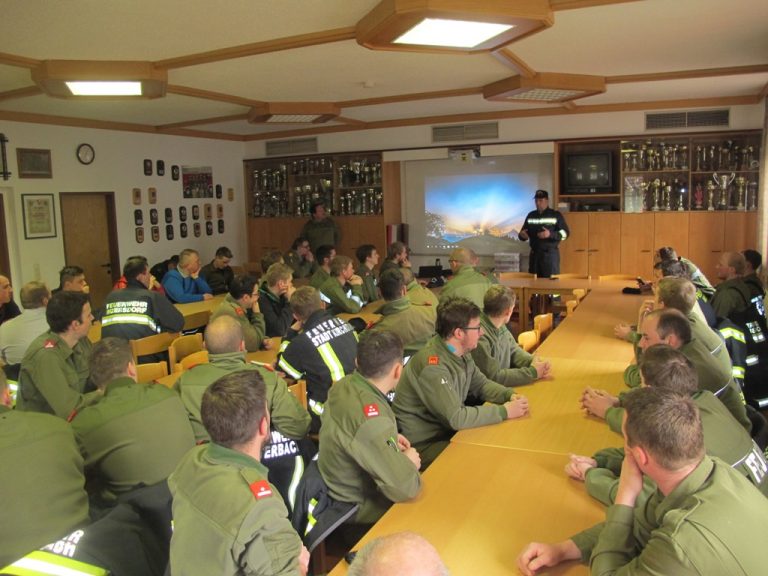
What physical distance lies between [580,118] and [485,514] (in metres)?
7.77

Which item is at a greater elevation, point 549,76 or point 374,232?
point 549,76

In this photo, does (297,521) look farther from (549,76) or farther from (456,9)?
(549,76)

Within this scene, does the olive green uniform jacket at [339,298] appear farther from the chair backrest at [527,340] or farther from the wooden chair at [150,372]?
the wooden chair at [150,372]

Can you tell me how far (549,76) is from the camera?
20.5 feet

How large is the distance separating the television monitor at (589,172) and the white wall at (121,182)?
18.2 feet

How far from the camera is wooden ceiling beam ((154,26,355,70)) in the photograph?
4352 mm

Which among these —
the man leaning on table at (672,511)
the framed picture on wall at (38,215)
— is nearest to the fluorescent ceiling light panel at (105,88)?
the framed picture on wall at (38,215)

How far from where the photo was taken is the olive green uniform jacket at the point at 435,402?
298cm

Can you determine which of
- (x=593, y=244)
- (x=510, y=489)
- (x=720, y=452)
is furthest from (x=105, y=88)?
(x=593, y=244)

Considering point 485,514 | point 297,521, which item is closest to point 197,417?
point 297,521

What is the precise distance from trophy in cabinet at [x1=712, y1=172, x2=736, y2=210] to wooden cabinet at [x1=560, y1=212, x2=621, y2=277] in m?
1.29

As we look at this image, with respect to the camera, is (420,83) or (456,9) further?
(420,83)

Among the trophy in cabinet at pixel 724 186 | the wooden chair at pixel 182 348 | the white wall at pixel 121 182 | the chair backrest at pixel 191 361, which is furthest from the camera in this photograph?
the trophy in cabinet at pixel 724 186

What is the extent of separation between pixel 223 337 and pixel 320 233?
282 inches
